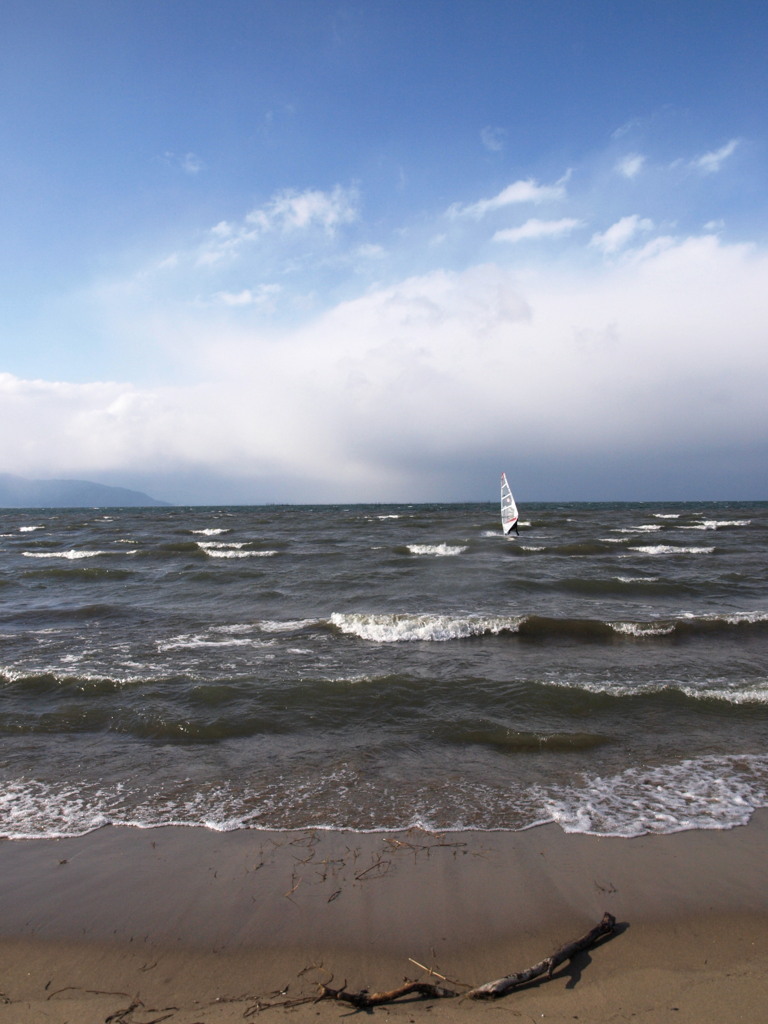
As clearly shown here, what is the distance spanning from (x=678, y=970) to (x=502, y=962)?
1.11 meters

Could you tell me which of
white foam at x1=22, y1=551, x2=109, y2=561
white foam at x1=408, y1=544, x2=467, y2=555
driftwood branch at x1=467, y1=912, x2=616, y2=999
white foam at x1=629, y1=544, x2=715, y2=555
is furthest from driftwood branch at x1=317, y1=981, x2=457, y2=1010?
white foam at x1=22, y1=551, x2=109, y2=561

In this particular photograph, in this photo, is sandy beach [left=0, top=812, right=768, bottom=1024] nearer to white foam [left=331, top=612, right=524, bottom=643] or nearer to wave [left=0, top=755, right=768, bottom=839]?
wave [left=0, top=755, right=768, bottom=839]

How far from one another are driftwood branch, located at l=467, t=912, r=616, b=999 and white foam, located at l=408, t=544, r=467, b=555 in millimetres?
25935

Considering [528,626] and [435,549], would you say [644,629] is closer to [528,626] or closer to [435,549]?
[528,626]

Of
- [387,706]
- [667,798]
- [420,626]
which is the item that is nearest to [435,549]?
[420,626]

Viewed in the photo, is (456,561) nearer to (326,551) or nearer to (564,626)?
(326,551)

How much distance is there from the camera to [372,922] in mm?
3982

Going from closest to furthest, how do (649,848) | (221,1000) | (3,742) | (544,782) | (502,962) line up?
(221,1000) → (502,962) → (649,848) → (544,782) → (3,742)

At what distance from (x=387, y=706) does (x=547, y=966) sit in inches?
206

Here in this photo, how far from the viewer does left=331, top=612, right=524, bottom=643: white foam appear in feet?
42.3

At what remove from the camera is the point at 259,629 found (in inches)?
542

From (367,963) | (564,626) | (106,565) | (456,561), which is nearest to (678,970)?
(367,963)

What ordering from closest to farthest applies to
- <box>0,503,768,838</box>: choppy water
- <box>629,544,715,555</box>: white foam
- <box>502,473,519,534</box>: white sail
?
1. <box>0,503,768,838</box>: choppy water
2. <box>629,544,715,555</box>: white foam
3. <box>502,473,519,534</box>: white sail

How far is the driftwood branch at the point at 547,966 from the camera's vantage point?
3248 mm
